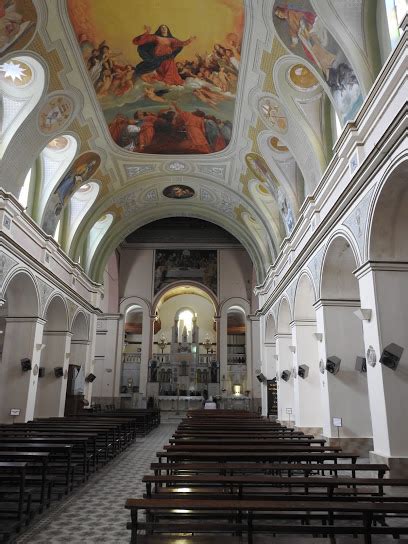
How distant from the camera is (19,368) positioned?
41.9ft

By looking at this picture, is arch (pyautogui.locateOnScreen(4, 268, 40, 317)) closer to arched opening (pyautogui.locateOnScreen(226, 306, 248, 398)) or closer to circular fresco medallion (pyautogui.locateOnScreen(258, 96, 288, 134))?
circular fresco medallion (pyautogui.locateOnScreen(258, 96, 288, 134))

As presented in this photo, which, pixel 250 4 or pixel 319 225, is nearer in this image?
pixel 250 4

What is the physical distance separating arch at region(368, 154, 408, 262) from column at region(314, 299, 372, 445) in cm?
295

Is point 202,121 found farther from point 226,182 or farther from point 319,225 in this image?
point 319,225

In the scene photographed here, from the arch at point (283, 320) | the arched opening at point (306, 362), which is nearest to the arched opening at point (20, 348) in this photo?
the arched opening at point (306, 362)

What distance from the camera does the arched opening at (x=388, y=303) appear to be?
6781 millimetres

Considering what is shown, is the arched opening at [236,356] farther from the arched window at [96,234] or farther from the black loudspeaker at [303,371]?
the black loudspeaker at [303,371]

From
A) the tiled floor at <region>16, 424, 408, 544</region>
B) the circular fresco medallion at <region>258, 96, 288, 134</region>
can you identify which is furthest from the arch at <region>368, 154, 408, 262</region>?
→ the circular fresco medallion at <region>258, 96, 288, 134</region>

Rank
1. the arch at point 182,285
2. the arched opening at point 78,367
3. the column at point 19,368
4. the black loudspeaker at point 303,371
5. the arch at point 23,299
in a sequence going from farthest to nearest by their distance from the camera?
the arch at point 182,285, the arched opening at point 78,367, the arch at point 23,299, the column at point 19,368, the black loudspeaker at point 303,371

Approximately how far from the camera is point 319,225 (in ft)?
33.8

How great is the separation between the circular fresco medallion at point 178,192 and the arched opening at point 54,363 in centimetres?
673

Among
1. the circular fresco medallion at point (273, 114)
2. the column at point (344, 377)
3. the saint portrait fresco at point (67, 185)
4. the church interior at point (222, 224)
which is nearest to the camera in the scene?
the church interior at point (222, 224)

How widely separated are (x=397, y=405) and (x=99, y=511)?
4643 mm

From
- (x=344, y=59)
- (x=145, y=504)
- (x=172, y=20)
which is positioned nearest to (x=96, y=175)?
(x=172, y=20)
